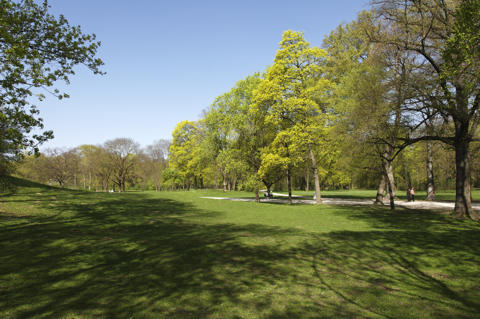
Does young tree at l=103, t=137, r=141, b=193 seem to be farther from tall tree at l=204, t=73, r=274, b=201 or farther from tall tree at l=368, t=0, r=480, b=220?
tall tree at l=368, t=0, r=480, b=220

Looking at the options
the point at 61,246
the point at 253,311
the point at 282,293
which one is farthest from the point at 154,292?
the point at 61,246

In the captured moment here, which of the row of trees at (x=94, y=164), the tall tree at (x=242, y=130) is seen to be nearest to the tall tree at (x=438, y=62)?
the tall tree at (x=242, y=130)

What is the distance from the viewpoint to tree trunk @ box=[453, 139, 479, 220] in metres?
14.2

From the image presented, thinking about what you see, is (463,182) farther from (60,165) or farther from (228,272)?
(60,165)

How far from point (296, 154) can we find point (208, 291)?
21.1m

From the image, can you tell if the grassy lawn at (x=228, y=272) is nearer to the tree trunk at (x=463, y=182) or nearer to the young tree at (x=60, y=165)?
the tree trunk at (x=463, y=182)

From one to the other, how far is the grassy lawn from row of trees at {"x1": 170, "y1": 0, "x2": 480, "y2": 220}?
5.88m

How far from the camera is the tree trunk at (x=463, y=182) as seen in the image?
14164 mm

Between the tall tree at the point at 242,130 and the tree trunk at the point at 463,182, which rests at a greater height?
the tall tree at the point at 242,130

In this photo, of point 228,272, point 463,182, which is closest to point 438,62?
point 463,182

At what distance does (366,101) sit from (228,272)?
14055mm

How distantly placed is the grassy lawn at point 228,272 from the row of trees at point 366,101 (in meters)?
5.88

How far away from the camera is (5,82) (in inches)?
343

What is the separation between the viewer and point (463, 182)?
14305 millimetres
